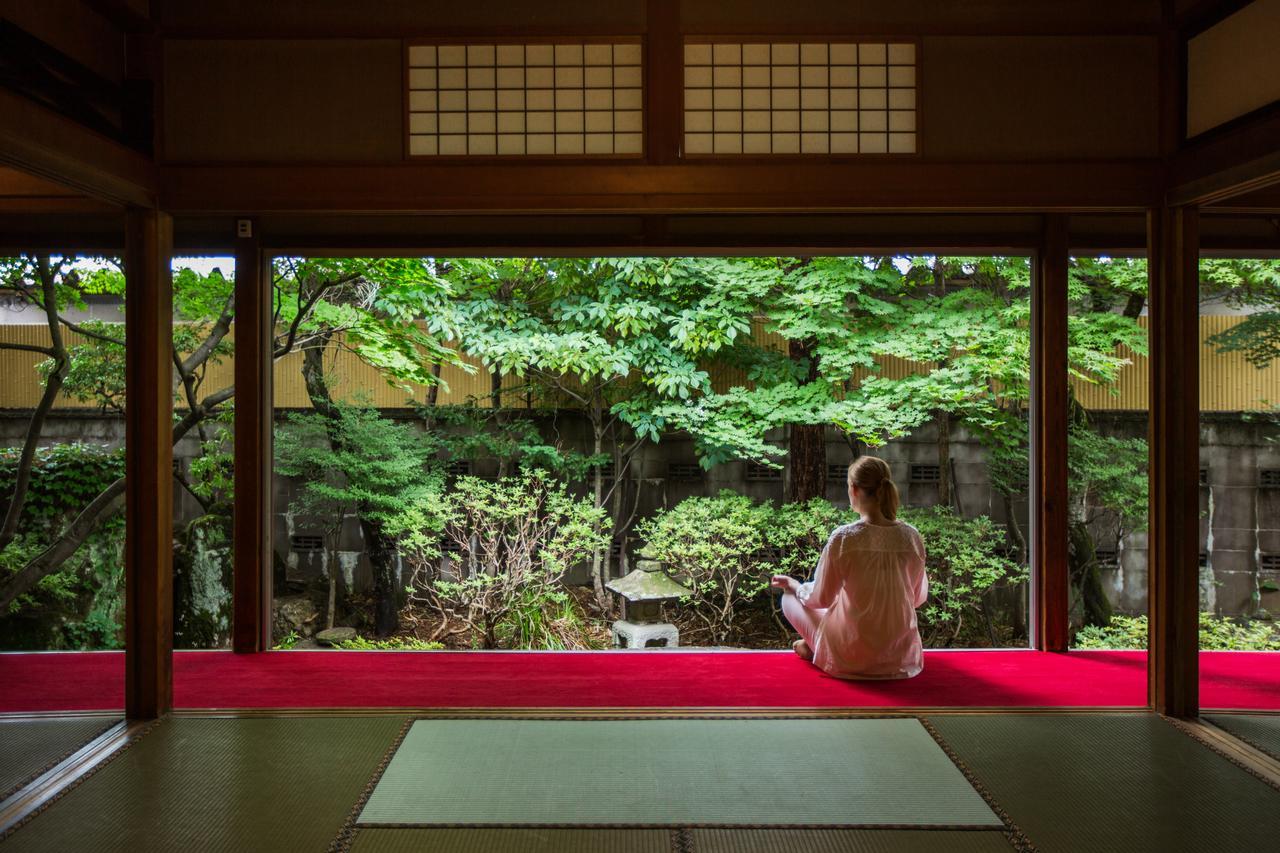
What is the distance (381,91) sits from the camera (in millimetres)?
3061

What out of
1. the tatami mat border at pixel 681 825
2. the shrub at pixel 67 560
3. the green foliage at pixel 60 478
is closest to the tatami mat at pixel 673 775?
the tatami mat border at pixel 681 825

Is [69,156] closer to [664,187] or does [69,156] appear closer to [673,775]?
[664,187]

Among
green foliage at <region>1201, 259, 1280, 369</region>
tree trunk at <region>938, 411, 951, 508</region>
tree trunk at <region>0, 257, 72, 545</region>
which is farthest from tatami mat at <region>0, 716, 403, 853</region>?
green foliage at <region>1201, 259, 1280, 369</region>

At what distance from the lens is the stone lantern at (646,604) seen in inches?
235

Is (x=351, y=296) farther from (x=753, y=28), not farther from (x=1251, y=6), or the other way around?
(x=1251, y=6)

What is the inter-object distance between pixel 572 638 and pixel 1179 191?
17.6 ft

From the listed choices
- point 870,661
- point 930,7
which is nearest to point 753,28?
point 930,7

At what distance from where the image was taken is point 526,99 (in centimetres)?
311

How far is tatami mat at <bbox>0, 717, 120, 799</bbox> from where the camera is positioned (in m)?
2.45

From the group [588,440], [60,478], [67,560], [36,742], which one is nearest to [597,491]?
[588,440]

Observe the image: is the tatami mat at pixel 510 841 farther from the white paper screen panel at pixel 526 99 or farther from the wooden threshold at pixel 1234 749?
the white paper screen panel at pixel 526 99

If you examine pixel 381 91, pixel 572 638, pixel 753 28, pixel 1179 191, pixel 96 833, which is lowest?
pixel 572 638

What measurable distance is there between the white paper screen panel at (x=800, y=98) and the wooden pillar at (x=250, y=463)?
218 cm

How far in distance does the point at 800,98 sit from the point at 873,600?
1981 millimetres
